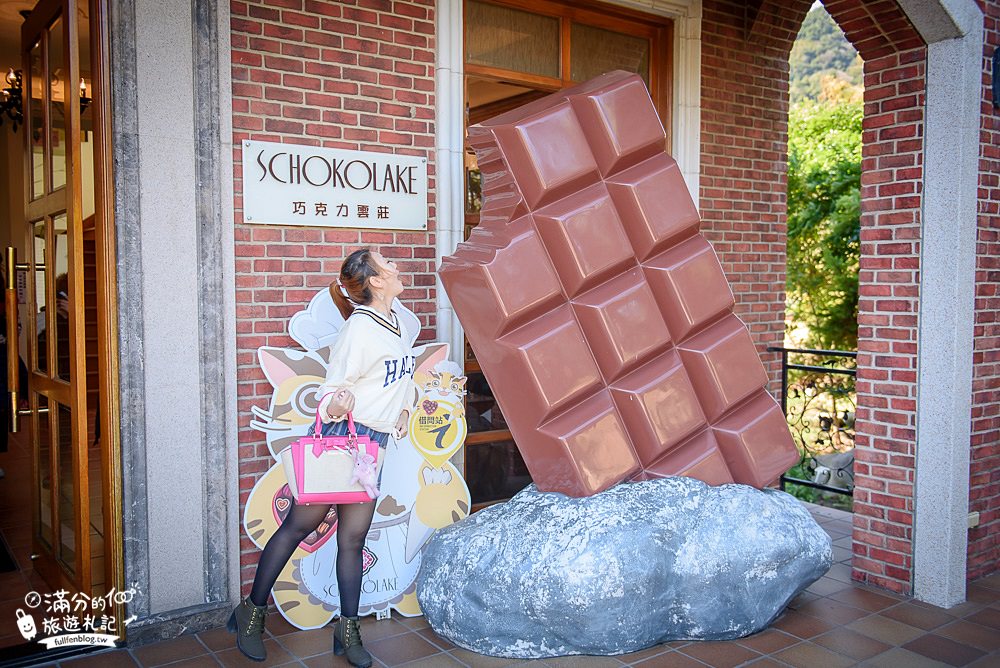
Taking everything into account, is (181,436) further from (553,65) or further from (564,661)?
(553,65)

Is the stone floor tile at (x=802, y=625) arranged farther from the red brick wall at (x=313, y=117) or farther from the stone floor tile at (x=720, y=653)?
the red brick wall at (x=313, y=117)

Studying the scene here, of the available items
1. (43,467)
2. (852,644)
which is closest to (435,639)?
(852,644)

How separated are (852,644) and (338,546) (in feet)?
7.04

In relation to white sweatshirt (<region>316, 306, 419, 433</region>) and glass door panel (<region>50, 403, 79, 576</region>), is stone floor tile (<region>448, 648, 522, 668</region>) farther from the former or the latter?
→ glass door panel (<region>50, 403, 79, 576</region>)

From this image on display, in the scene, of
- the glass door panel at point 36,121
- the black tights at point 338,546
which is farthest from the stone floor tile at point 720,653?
the glass door panel at point 36,121

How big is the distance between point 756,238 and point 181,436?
3.90 meters

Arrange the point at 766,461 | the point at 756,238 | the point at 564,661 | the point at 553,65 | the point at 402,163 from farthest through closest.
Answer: the point at 756,238 → the point at 553,65 → the point at 402,163 → the point at 766,461 → the point at 564,661

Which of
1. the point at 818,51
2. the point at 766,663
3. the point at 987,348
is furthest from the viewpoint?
the point at 818,51

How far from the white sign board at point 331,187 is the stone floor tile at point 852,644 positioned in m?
2.59

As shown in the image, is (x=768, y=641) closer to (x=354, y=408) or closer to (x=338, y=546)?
(x=338, y=546)

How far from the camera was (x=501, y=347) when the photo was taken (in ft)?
11.2

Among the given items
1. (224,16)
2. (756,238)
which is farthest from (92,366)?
(756,238)

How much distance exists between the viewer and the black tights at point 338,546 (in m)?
3.18

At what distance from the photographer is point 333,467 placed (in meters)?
3.07
